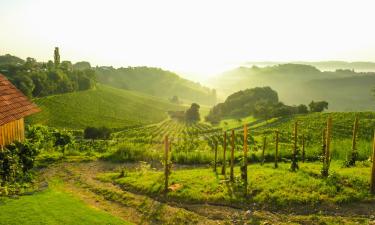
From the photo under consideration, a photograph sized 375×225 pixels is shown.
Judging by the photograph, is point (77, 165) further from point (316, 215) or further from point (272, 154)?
point (316, 215)

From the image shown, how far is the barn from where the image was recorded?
2277 centimetres

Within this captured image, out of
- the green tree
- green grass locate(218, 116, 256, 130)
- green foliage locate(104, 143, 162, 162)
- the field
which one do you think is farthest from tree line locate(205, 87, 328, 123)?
the field

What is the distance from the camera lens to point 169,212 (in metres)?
18.3

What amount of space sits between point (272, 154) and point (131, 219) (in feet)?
63.4

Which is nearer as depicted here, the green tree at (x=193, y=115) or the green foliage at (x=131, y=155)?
the green foliage at (x=131, y=155)

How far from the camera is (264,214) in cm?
1708

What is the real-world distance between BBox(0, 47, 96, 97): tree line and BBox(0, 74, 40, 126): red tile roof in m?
84.0

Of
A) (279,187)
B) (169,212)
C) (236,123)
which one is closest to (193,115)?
(236,123)

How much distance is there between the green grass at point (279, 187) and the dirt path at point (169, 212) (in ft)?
2.83

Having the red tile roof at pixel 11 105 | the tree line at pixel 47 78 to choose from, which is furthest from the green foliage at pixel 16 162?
the tree line at pixel 47 78

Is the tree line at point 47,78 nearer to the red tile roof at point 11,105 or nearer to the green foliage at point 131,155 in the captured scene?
the green foliage at point 131,155

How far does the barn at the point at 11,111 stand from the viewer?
2277cm

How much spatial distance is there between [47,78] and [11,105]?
353 feet

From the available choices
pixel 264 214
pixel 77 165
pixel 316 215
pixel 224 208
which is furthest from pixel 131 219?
pixel 77 165
